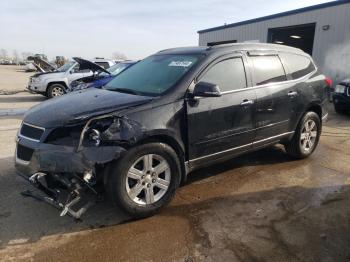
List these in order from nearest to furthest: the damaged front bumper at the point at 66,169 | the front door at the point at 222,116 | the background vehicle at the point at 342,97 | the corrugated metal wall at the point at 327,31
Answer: the damaged front bumper at the point at 66,169 < the front door at the point at 222,116 < the background vehicle at the point at 342,97 < the corrugated metal wall at the point at 327,31

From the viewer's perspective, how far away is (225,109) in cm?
423

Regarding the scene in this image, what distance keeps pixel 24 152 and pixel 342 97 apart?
9.07 metres

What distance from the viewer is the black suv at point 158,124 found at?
10.8ft

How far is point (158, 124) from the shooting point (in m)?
3.59

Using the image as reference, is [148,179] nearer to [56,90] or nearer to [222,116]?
[222,116]

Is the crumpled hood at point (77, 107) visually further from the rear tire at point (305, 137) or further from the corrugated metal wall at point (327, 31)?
the corrugated metal wall at point (327, 31)

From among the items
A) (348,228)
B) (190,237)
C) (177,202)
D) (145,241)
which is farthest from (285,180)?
(145,241)

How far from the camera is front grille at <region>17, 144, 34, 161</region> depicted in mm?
3439

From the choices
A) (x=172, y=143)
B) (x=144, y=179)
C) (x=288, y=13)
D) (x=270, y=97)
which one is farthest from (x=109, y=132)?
Answer: (x=288, y=13)

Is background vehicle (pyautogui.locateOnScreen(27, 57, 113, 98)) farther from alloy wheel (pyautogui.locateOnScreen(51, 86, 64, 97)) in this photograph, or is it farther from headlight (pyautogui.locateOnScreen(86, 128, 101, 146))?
headlight (pyautogui.locateOnScreen(86, 128, 101, 146))

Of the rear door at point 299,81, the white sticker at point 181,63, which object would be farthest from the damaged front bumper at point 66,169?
the rear door at point 299,81

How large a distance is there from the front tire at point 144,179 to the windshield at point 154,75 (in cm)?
75

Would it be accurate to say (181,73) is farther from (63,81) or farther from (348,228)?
(63,81)

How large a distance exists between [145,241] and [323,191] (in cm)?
256
